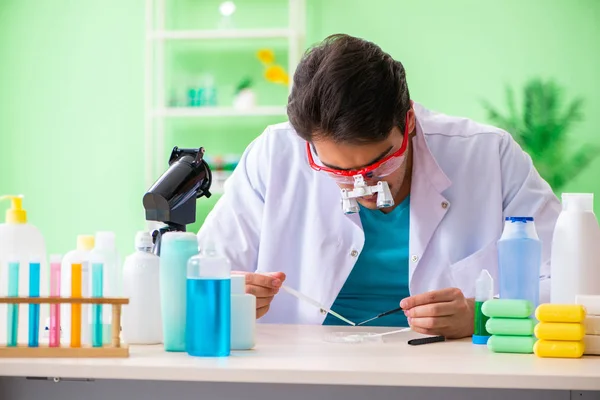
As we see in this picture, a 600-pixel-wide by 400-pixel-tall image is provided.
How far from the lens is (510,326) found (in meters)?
1.45

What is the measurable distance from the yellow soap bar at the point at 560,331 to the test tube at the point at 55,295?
31.1 inches

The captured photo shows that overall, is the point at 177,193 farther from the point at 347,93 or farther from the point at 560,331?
the point at 560,331

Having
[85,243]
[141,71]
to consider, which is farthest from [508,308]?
[141,71]

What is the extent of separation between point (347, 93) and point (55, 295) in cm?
74

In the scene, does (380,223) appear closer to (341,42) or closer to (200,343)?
(341,42)

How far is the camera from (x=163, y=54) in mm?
4492

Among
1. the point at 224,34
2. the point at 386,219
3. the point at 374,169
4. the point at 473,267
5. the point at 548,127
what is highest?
the point at 224,34

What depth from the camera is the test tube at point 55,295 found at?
1.33m

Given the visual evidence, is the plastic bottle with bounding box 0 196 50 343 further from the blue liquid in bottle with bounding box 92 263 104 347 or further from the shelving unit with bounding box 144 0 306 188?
the shelving unit with bounding box 144 0 306 188

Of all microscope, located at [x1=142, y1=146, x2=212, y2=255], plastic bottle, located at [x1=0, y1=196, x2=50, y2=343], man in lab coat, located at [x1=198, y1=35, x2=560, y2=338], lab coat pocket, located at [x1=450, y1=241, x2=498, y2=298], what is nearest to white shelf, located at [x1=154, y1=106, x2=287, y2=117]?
man in lab coat, located at [x1=198, y1=35, x2=560, y2=338]

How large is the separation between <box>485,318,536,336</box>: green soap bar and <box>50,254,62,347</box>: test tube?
0.73 m

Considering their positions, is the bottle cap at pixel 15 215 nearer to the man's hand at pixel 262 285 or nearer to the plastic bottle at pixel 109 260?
the plastic bottle at pixel 109 260

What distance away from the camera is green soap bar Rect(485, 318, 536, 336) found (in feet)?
4.73

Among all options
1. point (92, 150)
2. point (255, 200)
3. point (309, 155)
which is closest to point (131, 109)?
point (92, 150)
